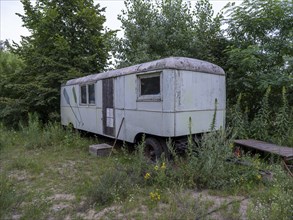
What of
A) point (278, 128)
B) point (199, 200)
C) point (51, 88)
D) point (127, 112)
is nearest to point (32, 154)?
point (127, 112)

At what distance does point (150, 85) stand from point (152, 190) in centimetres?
217

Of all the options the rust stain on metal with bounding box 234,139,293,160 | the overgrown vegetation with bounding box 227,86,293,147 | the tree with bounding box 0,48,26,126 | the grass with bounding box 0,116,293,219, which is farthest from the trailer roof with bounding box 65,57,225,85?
the tree with bounding box 0,48,26,126

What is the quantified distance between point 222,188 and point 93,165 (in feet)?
8.88

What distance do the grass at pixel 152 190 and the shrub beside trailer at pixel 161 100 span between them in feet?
2.54

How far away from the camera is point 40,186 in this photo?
3967 millimetres

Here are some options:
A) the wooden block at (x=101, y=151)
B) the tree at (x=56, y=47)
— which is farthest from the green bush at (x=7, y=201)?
the tree at (x=56, y=47)

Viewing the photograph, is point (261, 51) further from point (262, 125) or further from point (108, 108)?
point (108, 108)

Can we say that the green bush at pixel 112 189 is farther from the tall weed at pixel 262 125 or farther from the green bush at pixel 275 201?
the tall weed at pixel 262 125

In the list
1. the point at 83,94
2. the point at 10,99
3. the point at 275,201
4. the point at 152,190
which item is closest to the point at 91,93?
the point at 83,94

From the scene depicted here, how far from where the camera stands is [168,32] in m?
9.45

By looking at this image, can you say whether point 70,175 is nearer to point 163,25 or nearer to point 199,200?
point 199,200

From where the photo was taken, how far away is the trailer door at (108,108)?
604cm

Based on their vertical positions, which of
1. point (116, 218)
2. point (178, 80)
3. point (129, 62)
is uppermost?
point (129, 62)

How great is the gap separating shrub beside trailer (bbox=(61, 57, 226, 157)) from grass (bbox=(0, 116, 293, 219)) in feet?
2.54
